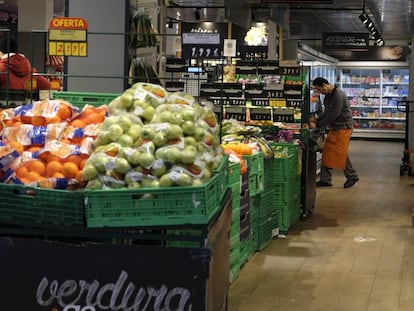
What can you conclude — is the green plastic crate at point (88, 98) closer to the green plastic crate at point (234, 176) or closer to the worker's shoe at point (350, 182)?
the green plastic crate at point (234, 176)

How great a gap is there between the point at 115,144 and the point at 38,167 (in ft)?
1.19

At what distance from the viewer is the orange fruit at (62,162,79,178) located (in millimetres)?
2943

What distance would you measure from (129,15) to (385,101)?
19.5 metres

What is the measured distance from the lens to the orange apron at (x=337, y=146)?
33.7ft

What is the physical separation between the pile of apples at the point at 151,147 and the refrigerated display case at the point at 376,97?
21398mm

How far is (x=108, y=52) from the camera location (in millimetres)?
5676

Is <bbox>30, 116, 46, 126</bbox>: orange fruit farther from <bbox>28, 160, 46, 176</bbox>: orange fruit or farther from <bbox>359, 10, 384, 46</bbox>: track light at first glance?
<bbox>359, 10, 384, 46</bbox>: track light

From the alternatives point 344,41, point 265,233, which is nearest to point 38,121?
point 265,233

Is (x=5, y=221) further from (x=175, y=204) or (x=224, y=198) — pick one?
(x=224, y=198)

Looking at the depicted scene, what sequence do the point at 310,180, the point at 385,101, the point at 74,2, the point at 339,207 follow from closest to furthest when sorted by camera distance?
the point at 74,2 → the point at 310,180 → the point at 339,207 → the point at 385,101

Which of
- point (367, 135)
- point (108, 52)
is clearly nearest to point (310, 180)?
point (108, 52)

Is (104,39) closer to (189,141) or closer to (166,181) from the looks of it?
(189,141)

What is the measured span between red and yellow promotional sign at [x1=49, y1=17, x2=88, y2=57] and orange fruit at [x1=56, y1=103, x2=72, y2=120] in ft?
2.94

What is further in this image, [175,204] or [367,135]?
[367,135]
